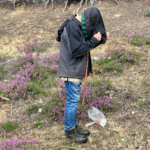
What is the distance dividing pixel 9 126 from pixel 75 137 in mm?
1452

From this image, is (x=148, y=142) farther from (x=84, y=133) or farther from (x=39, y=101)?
(x=39, y=101)

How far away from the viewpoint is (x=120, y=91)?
488cm

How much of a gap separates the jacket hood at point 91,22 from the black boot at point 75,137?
71.4 inches

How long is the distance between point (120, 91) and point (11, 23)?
9.37m

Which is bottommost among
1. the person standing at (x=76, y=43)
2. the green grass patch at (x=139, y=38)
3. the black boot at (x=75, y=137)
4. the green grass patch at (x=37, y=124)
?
the green grass patch at (x=37, y=124)

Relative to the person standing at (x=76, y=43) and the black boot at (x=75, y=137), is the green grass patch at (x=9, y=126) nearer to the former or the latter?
the black boot at (x=75, y=137)

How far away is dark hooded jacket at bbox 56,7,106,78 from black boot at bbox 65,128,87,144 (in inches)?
46.2

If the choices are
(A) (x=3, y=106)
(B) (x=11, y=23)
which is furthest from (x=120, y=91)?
(B) (x=11, y=23)

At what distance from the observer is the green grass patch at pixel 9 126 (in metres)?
3.83

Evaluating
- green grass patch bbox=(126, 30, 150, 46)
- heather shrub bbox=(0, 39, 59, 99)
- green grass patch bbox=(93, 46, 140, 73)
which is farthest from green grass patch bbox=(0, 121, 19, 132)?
green grass patch bbox=(126, 30, 150, 46)

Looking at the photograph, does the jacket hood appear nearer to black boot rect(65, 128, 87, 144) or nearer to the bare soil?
black boot rect(65, 128, 87, 144)

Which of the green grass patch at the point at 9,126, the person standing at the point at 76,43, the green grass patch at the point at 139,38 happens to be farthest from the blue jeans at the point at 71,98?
the green grass patch at the point at 139,38

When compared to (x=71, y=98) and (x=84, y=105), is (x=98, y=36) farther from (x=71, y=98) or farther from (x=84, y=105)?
(x=84, y=105)

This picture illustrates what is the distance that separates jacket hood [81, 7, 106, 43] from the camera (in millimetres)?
2771
